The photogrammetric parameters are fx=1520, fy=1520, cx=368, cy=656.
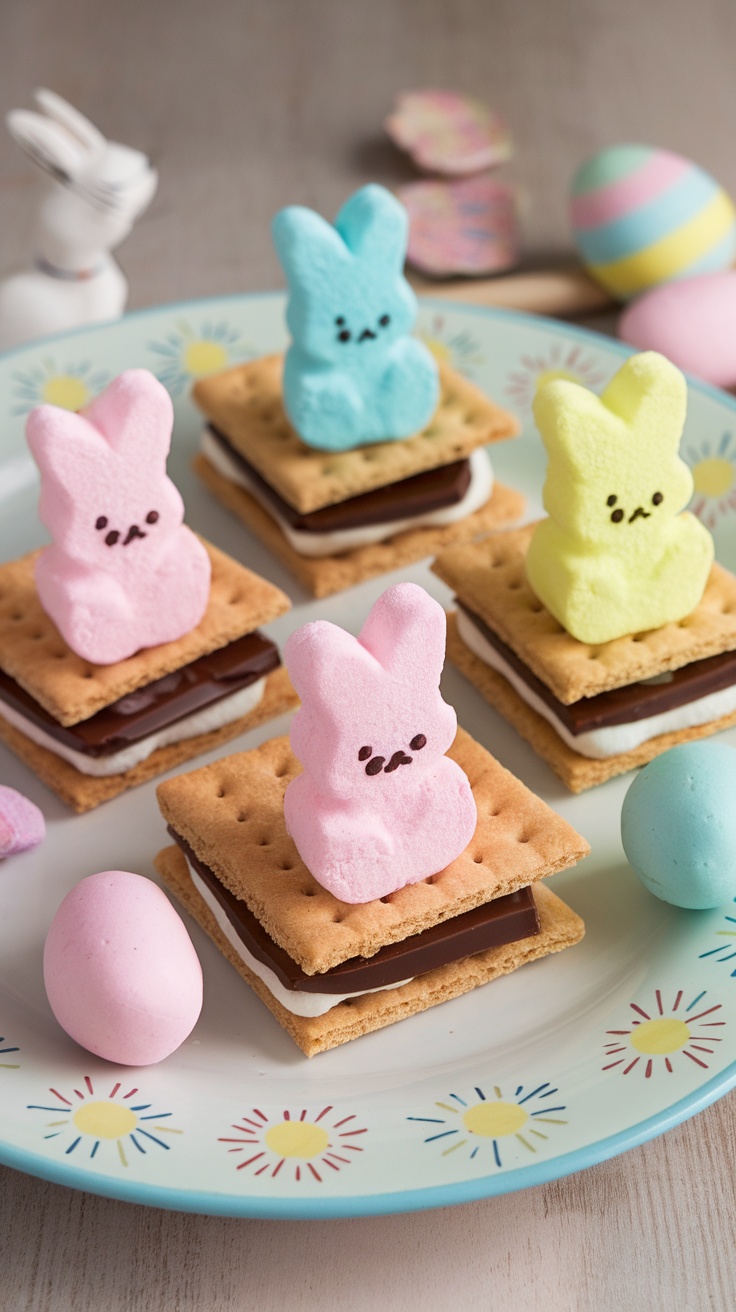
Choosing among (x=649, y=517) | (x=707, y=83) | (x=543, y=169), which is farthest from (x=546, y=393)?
(x=707, y=83)

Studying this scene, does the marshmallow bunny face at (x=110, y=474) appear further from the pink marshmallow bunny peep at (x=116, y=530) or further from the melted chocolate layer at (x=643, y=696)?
the melted chocolate layer at (x=643, y=696)

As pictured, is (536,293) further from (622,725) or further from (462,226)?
(622,725)

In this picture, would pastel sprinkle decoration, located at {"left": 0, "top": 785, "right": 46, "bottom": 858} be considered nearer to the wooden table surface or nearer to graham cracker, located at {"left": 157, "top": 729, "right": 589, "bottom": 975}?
graham cracker, located at {"left": 157, "top": 729, "right": 589, "bottom": 975}

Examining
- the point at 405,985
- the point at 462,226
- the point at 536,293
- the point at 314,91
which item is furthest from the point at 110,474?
the point at 314,91

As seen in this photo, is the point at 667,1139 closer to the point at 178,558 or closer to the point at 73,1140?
the point at 73,1140

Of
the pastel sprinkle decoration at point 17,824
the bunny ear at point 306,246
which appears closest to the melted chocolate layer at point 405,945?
the pastel sprinkle decoration at point 17,824

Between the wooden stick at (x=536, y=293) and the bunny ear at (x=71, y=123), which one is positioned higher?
the bunny ear at (x=71, y=123)

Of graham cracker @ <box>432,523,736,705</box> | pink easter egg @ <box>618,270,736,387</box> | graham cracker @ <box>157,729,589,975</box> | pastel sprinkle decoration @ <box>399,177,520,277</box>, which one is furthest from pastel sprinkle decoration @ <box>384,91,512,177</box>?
graham cracker @ <box>157,729,589,975</box>
